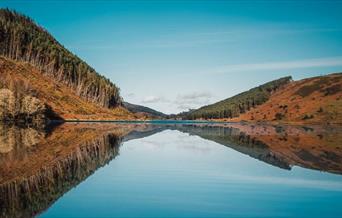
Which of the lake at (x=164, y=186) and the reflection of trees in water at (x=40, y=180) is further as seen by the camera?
the lake at (x=164, y=186)

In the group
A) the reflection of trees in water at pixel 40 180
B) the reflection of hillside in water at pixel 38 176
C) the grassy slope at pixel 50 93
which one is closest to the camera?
the reflection of trees in water at pixel 40 180

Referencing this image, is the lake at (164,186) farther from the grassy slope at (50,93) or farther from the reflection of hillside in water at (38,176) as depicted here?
the grassy slope at (50,93)

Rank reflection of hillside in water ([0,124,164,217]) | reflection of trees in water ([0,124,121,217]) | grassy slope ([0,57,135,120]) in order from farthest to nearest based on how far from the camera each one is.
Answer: grassy slope ([0,57,135,120]), reflection of hillside in water ([0,124,164,217]), reflection of trees in water ([0,124,121,217])

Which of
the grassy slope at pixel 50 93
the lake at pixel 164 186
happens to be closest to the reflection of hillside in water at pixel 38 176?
the lake at pixel 164 186

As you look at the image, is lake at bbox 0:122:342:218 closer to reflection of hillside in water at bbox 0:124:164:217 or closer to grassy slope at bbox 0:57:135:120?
reflection of hillside in water at bbox 0:124:164:217

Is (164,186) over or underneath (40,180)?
underneath

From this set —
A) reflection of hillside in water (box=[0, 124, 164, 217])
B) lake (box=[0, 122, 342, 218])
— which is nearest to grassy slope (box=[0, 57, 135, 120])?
reflection of hillside in water (box=[0, 124, 164, 217])

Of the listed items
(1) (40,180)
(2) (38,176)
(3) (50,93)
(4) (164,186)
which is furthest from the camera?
(3) (50,93)

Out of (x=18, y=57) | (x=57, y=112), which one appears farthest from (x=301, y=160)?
(x=18, y=57)

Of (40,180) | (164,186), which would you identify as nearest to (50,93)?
(40,180)

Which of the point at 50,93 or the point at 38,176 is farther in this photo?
the point at 50,93

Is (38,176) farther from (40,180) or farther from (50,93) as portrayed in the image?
(50,93)

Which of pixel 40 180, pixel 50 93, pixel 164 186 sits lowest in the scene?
pixel 164 186

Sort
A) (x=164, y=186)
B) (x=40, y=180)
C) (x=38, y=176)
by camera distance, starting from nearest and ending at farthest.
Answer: (x=40, y=180) < (x=164, y=186) < (x=38, y=176)
